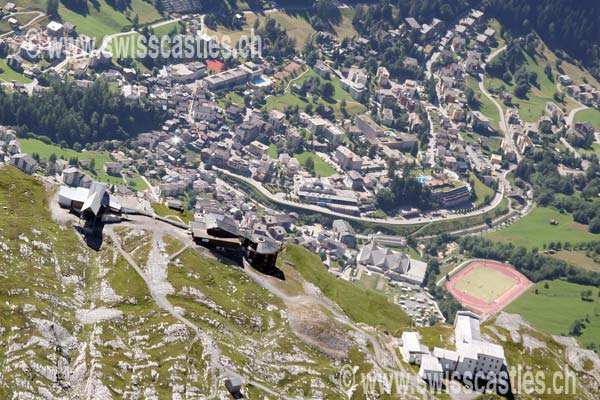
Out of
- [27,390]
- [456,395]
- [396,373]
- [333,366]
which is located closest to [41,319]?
[27,390]

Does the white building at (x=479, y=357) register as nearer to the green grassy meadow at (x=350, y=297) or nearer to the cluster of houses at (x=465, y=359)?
the cluster of houses at (x=465, y=359)

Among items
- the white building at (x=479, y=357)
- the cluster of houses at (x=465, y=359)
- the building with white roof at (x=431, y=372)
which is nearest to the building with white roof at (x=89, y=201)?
the cluster of houses at (x=465, y=359)

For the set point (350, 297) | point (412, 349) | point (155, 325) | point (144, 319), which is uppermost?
Answer: point (155, 325)

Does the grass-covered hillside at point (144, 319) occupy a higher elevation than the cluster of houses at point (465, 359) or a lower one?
higher

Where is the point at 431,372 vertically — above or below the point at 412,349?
above

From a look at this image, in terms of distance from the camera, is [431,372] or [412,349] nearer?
[431,372]

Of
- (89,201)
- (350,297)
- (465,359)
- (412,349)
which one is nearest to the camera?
(465,359)

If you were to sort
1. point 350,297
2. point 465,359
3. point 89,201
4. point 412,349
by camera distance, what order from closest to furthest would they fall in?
1. point 465,359
2. point 89,201
3. point 412,349
4. point 350,297

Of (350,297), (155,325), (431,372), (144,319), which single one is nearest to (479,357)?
(431,372)

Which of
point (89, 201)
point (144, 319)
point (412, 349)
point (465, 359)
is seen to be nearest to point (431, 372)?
point (412, 349)

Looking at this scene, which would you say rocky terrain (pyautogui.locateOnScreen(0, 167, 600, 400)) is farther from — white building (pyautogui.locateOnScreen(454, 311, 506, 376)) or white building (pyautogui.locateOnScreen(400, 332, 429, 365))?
white building (pyautogui.locateOnScreen(454, 311, 506, 376))

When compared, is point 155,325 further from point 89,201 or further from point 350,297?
point 350,297

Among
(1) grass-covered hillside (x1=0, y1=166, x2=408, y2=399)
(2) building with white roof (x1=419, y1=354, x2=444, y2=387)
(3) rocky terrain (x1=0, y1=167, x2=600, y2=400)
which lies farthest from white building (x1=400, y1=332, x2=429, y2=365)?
(1) grass-covered hillside (x1=0, y1=166, x2=408, y2=399)

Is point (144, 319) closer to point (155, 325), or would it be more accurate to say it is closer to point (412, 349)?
point (155, 325)
